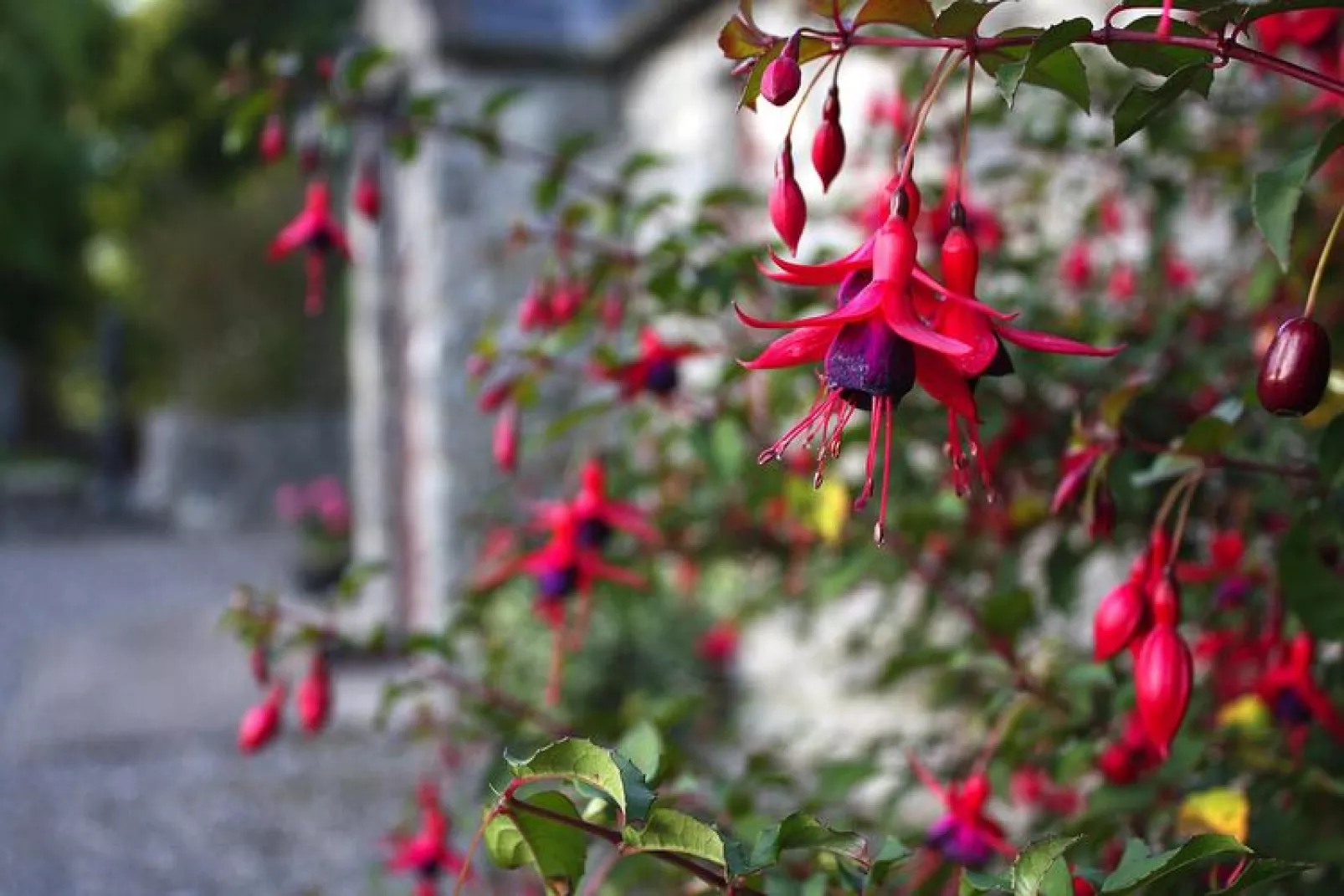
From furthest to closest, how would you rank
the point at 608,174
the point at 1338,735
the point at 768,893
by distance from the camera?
the point at 608,174
the point at 1338,735
the point at 768,893

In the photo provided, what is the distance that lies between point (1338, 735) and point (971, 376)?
0.43 m

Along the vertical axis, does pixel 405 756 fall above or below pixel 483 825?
below

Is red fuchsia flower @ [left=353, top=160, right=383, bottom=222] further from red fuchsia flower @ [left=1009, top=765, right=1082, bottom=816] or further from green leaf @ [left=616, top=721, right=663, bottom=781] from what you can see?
red fuchsia flower @ [left=1009, top=765, right=1082, bottom=816]

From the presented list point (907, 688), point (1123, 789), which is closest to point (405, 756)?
point (907, 688)

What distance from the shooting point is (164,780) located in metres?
2.95

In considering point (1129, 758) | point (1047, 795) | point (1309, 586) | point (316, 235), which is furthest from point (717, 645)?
point (1309, 586)

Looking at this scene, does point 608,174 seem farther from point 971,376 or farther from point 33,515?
point 33,515

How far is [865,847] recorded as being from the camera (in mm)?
511

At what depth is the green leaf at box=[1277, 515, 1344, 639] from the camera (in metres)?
0.65

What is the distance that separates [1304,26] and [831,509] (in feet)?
1.67

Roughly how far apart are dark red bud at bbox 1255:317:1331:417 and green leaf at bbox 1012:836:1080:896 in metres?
0.16

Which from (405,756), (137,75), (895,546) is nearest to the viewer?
(895,546)

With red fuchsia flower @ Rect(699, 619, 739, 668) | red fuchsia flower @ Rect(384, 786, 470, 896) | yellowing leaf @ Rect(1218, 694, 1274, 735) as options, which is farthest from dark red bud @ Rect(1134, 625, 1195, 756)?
red fuchsia flower @ Rect(699, 619, 739, 668)

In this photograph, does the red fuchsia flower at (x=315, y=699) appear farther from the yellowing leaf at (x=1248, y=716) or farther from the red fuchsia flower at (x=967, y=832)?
the yellowing leaf at (x=1248, y=716)
